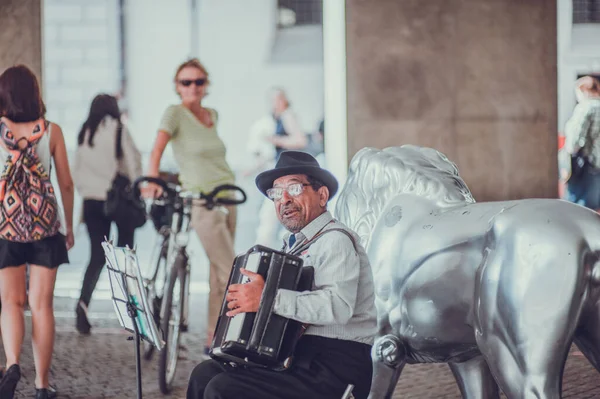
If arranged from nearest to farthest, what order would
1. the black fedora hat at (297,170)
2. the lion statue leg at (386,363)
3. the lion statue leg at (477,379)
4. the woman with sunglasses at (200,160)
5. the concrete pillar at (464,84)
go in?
1. the black fedora hat at (297,170)
2. the lion statue leg at (386,363)
3. the lion statue leg at (477,379)
4. the woman with sunglasses at (200,160)
5. the concrete pillar at (464,84)

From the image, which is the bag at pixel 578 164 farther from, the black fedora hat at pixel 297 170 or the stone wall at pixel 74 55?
the stone wall at pixel 74 55

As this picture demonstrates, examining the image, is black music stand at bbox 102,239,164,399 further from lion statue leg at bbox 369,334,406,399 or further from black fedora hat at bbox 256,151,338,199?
lion statue leg at bbox 369,334,406,399

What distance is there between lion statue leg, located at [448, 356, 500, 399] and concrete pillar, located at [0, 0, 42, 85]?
231 inches

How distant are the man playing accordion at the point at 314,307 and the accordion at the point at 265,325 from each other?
3cm

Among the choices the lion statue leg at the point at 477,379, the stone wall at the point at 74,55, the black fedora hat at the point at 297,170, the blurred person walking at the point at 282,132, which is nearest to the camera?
the black fedora hat at the point at 297,170

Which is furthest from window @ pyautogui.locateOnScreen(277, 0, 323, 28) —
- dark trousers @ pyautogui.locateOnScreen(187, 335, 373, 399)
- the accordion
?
the accordion

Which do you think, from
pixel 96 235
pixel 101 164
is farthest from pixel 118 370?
pixel 101 164

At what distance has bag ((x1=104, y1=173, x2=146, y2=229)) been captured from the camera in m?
8.59

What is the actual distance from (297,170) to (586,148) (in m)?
5.50

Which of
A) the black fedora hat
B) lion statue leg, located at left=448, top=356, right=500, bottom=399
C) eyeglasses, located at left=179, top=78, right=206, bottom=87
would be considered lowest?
lion statue leg, located at left=448, top=356, right=500, bottom=399

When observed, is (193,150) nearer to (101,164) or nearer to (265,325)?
(101,164)

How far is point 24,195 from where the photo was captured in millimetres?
5730

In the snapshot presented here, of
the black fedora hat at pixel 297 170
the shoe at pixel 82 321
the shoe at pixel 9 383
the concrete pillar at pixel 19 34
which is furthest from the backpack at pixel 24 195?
the concrete pillar at pixel 19 34

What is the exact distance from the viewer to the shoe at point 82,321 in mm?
8336
